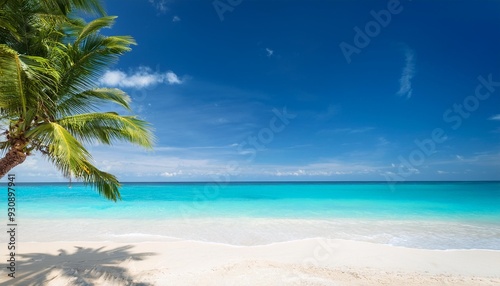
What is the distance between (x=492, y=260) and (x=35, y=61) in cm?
1026

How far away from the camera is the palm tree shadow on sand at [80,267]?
16.1 ft

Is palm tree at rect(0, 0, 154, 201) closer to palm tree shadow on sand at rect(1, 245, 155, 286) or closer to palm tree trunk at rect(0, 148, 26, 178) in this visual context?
palm tree trunk at rect(0, 148, 26, 178)

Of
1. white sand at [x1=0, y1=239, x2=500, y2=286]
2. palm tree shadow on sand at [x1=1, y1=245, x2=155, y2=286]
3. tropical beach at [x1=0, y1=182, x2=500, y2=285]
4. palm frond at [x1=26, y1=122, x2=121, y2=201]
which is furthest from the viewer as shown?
tropical beach at [x1=0, y1=182, x2=500, y2=285]

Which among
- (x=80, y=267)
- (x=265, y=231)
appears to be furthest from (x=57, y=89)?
(x=265, y=231)

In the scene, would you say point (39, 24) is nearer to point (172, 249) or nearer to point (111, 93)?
point (111, 93)

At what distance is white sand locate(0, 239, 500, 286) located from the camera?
198 inches

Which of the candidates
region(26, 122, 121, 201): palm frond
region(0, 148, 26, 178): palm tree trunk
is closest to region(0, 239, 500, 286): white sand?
region(26, 122, 121, 201): palm frond

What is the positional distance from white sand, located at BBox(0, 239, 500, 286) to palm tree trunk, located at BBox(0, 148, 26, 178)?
2273mm

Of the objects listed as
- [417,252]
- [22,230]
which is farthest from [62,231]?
[417,252]

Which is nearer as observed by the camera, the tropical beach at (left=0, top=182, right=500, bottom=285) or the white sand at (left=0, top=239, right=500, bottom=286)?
the white sand at (left=0, top=239, right=500, bottom=286)

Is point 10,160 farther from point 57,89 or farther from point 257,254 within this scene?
point 257,254

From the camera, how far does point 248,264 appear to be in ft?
19.1

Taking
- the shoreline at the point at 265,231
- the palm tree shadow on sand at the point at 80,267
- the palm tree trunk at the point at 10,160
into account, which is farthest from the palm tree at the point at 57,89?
the shoreline at the point at 265,231

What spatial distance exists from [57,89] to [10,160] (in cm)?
129
